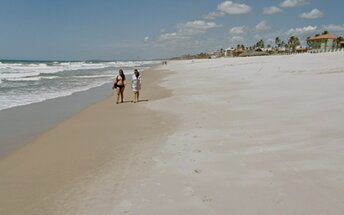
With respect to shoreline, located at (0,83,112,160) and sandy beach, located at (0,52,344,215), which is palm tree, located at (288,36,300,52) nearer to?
shoreline, located at (0,83,112,160)

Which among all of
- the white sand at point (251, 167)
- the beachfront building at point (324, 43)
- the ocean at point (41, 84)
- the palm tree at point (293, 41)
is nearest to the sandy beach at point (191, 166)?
the white sand at point (251, 167)

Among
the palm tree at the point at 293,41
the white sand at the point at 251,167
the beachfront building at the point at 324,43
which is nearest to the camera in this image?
the white sand at the point at 251,167

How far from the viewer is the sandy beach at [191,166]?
464 cm

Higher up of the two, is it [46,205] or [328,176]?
[328,176]

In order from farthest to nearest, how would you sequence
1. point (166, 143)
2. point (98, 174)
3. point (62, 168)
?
point (166, 143) → point (62, 168) → point (98, 174)

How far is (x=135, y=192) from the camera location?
514 cm

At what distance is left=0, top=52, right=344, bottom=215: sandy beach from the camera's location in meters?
4.64

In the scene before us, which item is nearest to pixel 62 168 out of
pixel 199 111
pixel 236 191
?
pixel 236 191

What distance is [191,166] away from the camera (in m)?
6.13

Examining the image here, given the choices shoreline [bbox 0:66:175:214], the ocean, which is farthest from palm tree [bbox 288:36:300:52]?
shoreline [bbox 0:66:175:214]

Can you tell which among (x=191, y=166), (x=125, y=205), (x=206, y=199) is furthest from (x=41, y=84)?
(x=206, y=199)

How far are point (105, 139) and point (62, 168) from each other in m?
2.44

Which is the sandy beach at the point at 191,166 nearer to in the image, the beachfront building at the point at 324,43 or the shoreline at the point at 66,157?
the shoreline at the point at 66,157

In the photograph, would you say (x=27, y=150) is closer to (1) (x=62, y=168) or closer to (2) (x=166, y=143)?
(1) (x=62, y=168)
